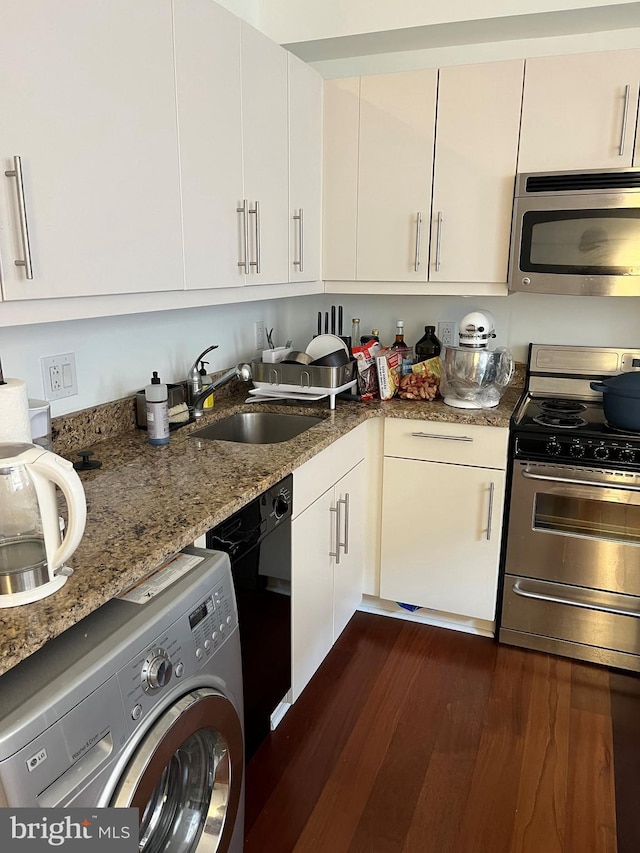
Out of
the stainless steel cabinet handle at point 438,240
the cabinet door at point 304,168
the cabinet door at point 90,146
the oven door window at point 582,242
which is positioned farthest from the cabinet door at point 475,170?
the cabinet door at point 90,146

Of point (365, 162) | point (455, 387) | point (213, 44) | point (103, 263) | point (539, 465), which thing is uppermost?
point (213, 44)

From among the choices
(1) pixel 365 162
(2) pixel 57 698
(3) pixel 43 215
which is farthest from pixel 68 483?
(1) pixel 365 162

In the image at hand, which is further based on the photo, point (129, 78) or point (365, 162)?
point (365, 162)

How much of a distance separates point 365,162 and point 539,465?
4.45 ft

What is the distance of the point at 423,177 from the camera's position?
8.13 feet

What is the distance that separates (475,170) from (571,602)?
1.65 metres

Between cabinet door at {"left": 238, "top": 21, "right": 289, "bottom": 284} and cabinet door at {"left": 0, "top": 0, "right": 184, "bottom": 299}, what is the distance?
41cm

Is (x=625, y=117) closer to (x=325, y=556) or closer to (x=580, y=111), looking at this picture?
(x=580, y=111)

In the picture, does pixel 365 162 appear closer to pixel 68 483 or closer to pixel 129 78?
pixel 129 78

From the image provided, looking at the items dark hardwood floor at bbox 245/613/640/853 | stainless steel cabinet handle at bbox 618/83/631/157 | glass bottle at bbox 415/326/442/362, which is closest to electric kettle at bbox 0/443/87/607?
dark hardwood floor at bbox 245/613/640/853

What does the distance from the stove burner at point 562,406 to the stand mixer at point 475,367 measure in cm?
22

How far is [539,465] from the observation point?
2305 mm

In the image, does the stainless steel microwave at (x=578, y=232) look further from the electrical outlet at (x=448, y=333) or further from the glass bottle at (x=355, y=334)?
the glass bottle at (x=355, y=334)

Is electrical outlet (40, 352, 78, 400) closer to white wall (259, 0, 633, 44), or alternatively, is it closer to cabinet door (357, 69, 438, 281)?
cabinet door (357, 69, 438, 281)
